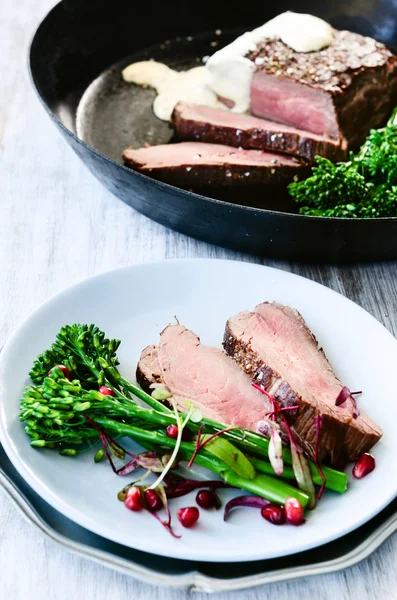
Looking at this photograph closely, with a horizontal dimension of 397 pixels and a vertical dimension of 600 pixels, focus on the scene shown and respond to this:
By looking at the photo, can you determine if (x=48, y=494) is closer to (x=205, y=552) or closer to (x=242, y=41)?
(x=205, y=552)

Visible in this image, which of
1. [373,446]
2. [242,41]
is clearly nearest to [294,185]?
[242,41]

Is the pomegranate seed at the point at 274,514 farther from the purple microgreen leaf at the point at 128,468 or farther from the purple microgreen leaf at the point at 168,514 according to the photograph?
the purple microgreen leaf at the point at 128,468

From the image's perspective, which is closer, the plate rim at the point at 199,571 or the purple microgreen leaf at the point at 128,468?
the plate rim at the point at 199,571

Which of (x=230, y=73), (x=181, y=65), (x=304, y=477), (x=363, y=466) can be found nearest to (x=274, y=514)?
(x=304, y=477)

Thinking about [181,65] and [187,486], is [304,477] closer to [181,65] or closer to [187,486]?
[187,486]

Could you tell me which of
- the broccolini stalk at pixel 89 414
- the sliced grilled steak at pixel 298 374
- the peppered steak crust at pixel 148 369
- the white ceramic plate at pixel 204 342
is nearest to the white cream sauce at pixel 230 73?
the white ceramic plate at pixel 204 342
